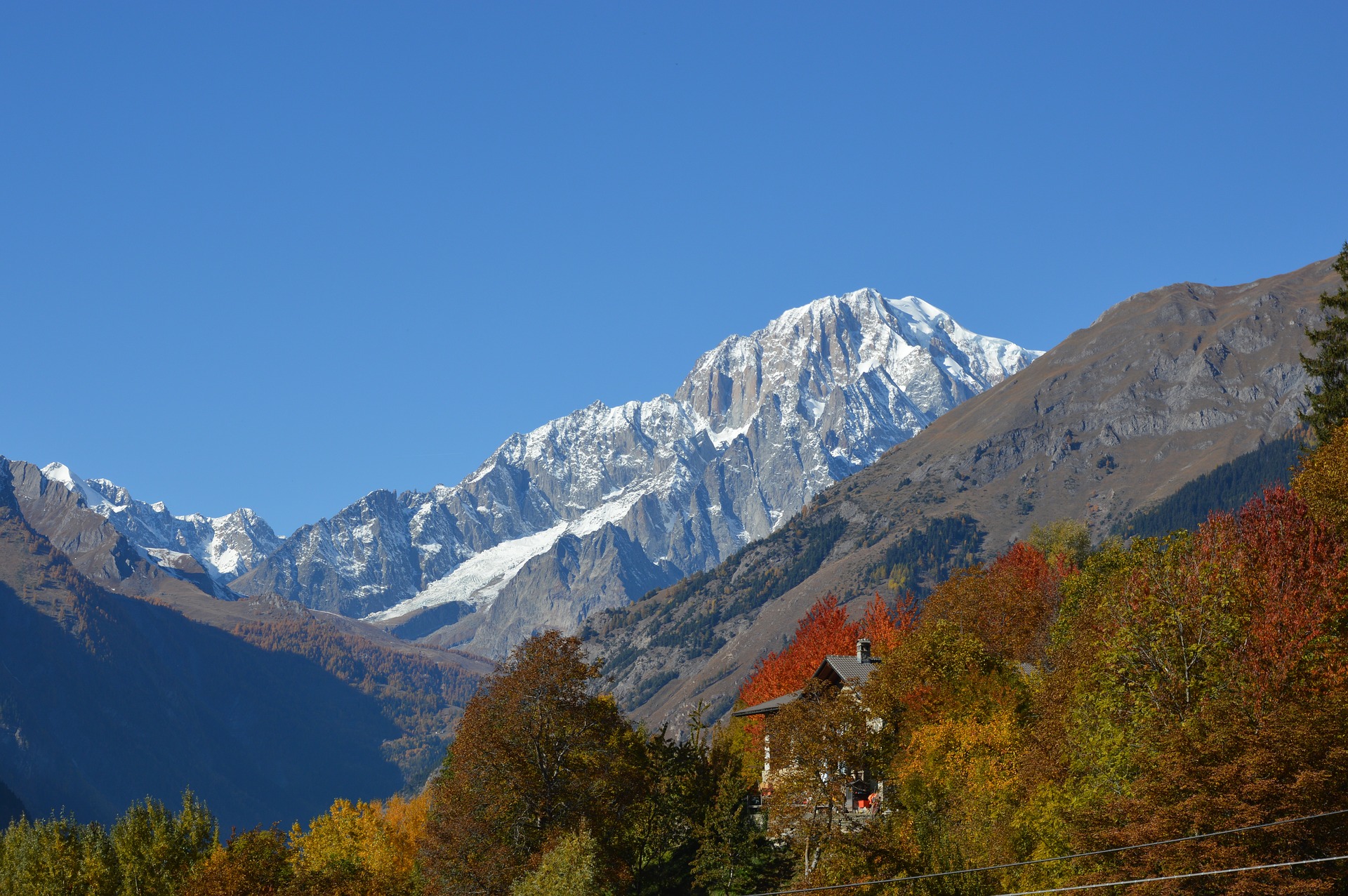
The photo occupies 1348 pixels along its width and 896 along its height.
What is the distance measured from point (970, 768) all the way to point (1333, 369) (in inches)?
1266

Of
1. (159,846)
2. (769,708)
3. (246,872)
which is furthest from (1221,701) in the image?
(159,846)

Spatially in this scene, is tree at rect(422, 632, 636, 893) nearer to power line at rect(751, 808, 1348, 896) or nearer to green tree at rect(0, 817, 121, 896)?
power line at rect(751, 808, 1348, 896)

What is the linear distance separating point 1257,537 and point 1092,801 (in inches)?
618

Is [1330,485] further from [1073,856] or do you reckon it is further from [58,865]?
[58,865]

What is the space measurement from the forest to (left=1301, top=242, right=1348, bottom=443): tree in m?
6.03

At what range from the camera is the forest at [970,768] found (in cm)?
4691

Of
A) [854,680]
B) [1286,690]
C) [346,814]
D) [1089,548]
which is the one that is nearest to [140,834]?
[346,814]

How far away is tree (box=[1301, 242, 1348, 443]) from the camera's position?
70562 millimetres

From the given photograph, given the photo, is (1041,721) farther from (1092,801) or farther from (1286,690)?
(1286,690)

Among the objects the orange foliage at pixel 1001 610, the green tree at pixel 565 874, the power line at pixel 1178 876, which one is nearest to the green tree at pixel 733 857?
the green tree at pixel 565 874

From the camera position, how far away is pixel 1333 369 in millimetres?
72438

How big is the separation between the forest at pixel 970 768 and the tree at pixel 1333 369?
6030mm

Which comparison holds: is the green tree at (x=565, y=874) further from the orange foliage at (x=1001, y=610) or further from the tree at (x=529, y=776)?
the orange foliage at (x=1001, y=610)

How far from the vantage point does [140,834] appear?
10050 centimetres
